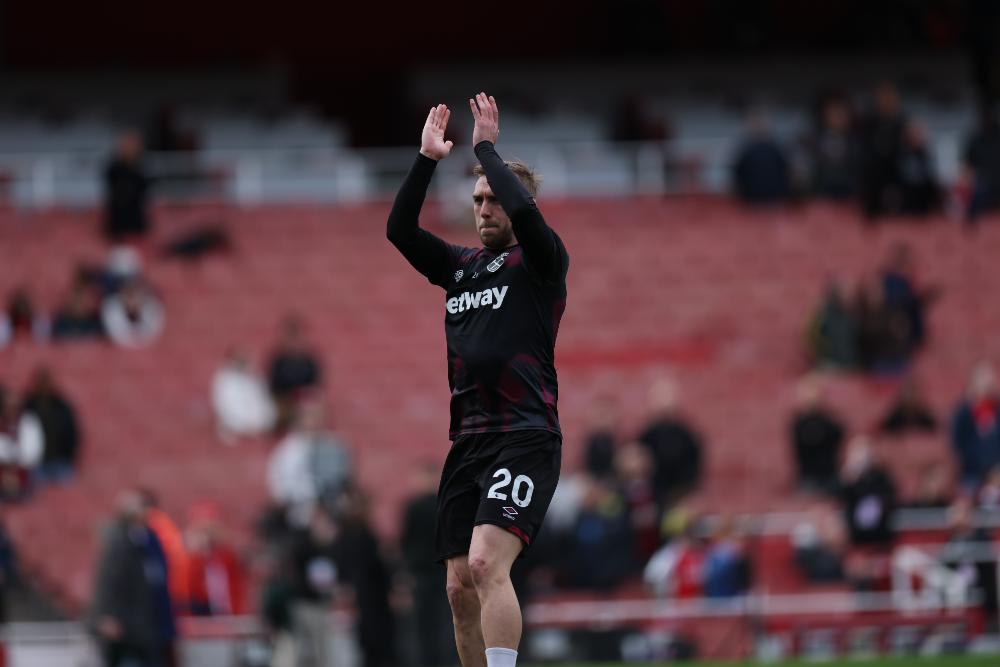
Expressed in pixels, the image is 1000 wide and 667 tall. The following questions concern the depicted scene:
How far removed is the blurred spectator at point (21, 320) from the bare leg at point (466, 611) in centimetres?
1485

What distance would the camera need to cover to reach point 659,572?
17141 millimetres

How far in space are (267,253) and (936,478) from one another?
31.4ft

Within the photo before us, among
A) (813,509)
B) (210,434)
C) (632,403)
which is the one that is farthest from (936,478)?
(210,434)

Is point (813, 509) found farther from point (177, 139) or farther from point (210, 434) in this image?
point (177, 139)

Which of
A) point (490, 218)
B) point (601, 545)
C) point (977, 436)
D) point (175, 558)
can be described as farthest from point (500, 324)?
point (977, 436)

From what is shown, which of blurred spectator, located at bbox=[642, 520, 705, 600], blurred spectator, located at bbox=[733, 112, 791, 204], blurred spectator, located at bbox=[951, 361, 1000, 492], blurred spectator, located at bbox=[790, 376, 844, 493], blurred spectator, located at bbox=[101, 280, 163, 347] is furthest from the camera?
blurred spectator, located at bbox=[733, 112, 791, 204]

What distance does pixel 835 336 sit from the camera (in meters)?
22.2

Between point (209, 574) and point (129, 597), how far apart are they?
2.09m

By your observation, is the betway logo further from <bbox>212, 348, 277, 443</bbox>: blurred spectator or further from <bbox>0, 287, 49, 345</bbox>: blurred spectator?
<bbox>0, 287, 49, 345</bbox>: blurred spectator

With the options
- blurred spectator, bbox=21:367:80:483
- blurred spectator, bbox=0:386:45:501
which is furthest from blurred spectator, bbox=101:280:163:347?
blurred spectator, bbox=0:386:45:501

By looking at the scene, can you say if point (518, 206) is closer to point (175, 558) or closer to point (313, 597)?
point (313, 597)

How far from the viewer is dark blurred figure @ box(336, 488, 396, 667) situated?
15719 mm

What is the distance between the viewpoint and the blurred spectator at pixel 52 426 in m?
20.0

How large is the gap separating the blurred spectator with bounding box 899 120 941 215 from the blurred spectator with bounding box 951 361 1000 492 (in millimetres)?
4916
